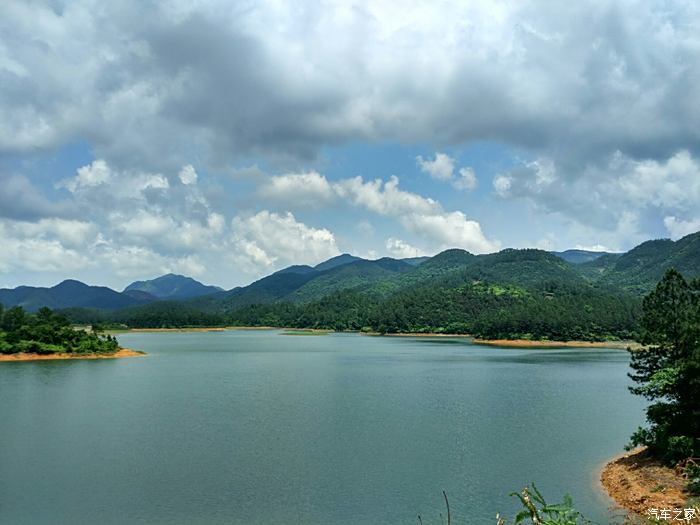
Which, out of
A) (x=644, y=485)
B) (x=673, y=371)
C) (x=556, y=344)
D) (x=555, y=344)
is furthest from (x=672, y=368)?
(x=556, y=344)

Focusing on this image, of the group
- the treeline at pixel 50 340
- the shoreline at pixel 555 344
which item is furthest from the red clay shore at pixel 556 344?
the treeline at pixel 50 340

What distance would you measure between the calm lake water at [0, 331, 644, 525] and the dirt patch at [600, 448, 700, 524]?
0.85 meters

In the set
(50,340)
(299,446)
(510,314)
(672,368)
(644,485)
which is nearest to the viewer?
(644,485)

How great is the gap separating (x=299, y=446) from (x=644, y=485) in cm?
1470

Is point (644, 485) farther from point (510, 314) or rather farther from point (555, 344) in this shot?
point (510, 314)

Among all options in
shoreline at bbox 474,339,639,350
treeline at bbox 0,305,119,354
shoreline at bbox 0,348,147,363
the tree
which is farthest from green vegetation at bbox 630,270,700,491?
shoreline at bbox 474,339,639,350

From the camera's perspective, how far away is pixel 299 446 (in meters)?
27.6

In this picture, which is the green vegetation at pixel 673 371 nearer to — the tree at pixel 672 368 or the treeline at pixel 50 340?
the tree at pixel 672 368

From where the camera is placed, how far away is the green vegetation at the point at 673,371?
68.9 ft

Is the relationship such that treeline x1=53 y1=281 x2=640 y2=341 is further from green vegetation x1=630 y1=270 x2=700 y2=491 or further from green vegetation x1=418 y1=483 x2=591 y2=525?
green vegetation x1=418 y1=483 x2=591 y2=525

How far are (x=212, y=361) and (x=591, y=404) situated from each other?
49.7 meters

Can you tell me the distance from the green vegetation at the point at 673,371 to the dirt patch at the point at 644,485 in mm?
513

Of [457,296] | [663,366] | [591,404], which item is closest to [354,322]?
[457,296]

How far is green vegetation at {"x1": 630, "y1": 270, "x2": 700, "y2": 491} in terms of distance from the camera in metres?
21.0
